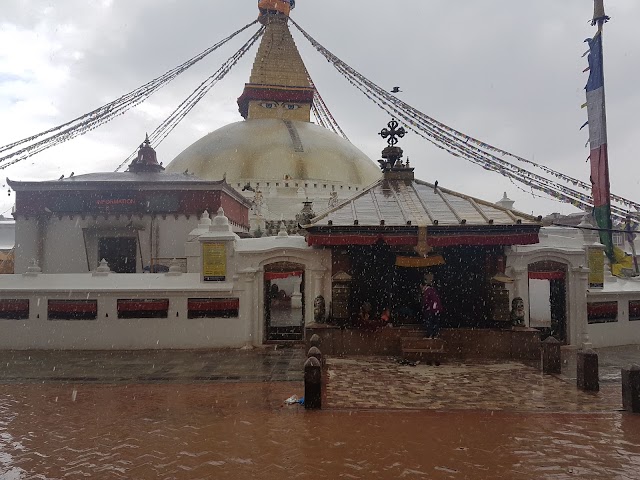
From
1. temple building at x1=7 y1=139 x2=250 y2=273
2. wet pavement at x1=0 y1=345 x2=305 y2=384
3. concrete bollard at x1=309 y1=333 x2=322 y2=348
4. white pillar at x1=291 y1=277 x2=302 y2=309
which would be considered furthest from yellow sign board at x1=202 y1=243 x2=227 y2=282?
white pillar at x1=291 y1=277 x2=302 y2=309

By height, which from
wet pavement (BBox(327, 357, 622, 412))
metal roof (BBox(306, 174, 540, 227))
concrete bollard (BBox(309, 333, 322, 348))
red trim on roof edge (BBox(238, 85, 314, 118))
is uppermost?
red trim on roof edge (BBox(238, 85, 314, 118))

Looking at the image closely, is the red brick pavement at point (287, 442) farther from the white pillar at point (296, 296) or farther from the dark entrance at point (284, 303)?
the white pillar at point (296, 296)

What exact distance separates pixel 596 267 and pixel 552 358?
5.72 metres

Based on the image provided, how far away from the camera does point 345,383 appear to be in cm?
968

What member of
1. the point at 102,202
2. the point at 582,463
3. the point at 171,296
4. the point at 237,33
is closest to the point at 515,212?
the point at 582,463

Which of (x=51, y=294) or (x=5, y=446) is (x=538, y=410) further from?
(x=51, y=294)

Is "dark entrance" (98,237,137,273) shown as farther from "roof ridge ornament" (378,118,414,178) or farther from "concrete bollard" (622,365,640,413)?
"concrete bollard" (622,365,640,413)

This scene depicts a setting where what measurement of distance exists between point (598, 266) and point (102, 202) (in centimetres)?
1858

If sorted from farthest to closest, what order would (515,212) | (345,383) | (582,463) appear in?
1. (515,212)
2. (345,383)
3. (582,463)

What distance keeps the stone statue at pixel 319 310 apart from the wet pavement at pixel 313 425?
1882 millimetres

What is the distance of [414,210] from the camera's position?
13453mm

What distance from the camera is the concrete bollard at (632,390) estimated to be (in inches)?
313

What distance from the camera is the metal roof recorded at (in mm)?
12695

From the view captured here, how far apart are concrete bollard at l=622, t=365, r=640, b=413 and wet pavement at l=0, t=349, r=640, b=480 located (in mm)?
246
